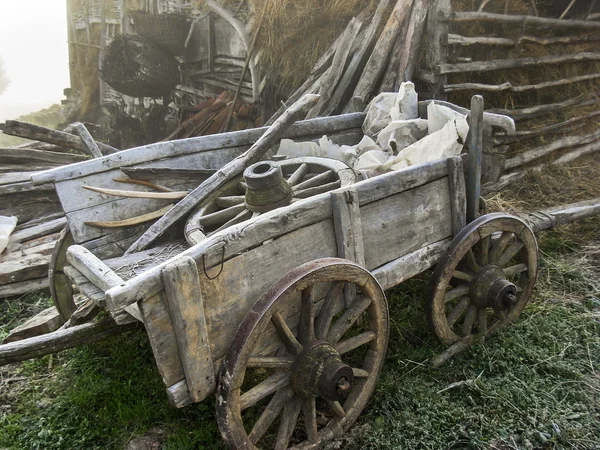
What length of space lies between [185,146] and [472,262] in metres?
2.19

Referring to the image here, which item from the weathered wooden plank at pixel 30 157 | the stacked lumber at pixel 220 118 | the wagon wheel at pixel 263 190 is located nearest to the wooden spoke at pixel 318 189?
the wagon wheel at pixel 263 190

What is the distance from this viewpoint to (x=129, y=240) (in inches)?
126

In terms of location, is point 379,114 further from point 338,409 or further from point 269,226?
point 338,409

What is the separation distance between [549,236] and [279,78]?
4.42m

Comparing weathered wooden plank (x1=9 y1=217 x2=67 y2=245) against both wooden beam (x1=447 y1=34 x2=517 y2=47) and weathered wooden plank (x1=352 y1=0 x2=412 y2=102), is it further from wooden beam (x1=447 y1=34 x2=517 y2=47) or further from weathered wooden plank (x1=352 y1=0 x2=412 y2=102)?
wooden beam (x1=447 y1=34 x2=517 y2=47)

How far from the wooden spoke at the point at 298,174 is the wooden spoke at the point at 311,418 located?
4.85 ft

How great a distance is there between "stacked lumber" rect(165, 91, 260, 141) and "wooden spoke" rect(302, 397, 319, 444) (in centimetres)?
574

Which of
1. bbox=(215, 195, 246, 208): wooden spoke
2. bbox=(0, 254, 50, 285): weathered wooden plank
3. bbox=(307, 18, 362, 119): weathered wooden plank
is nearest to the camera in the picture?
bbox=(215, 195, 246, 208): wooden spoke

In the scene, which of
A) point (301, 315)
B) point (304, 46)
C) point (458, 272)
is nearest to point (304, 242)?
point (301, 315)

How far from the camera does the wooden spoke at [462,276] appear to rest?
8.82 ft

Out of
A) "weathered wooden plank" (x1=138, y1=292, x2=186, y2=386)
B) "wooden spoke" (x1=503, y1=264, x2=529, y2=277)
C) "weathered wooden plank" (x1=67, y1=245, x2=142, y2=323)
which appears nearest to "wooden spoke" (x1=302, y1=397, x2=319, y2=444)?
"weathered wooden plank" (x1=138, y1=292, x2=186, y2=386)

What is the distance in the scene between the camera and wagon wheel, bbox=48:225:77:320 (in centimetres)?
319

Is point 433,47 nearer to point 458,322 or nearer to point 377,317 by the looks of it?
point 458,322

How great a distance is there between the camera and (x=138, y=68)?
27.9 ft
